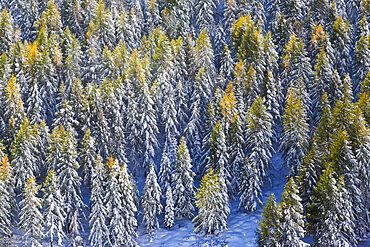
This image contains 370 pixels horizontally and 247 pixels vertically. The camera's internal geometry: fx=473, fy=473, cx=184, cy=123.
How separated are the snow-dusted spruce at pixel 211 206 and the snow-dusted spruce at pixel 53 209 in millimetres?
13734

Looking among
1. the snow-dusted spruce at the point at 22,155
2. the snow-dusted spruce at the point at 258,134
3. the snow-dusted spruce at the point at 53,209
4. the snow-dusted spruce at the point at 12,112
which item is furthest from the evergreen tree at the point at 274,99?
the snow-dusted spruce at the point at 12,112

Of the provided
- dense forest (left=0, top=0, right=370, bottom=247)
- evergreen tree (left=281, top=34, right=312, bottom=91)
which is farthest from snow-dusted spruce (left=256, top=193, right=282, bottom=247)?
evergreen tree (left=281, top=34, right=312, bottom=91)

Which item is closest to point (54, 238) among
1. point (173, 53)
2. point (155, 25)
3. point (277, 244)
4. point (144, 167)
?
point (144, 167)

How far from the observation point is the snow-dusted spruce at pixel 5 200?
46531mm

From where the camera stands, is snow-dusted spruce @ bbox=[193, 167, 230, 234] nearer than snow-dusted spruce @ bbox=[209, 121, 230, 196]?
Yes

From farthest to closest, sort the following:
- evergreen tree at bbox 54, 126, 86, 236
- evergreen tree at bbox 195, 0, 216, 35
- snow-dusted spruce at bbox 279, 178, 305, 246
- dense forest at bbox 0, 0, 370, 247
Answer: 1. evergreen tree at bbox 195, 0, 216, 35
2. evergreen tree at bbox 54, 126, 86, 236
3. dense forest at bbox 0, 0, 370, 247
4. snow-dusted spruce at bbox 279, 178, 305, 246

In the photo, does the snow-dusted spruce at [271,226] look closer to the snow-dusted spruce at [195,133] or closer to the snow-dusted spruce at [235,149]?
the snow-dusted spruce at [235,149]

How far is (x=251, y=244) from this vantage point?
4600 centimetres

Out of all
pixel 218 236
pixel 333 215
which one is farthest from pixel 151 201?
pixel 333 215

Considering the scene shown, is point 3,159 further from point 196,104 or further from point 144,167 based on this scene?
point 196,104

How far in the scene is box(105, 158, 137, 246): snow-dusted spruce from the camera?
47.2 m

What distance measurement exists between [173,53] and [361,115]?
95.5 ft

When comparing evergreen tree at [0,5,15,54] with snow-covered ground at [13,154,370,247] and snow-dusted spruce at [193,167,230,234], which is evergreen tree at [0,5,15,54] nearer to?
snow-covered ground at [13,154,370,247]

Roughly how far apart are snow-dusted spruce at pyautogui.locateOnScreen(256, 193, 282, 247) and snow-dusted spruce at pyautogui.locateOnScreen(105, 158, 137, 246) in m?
14.1
